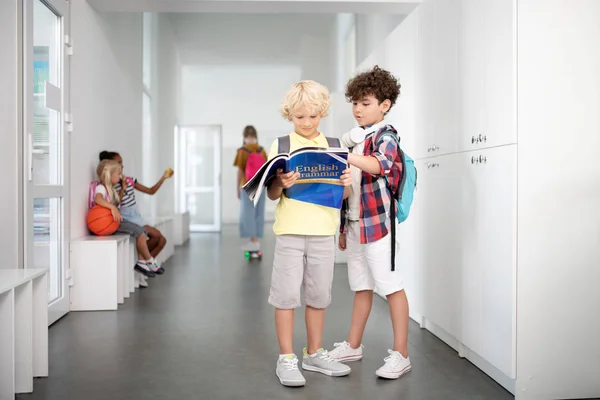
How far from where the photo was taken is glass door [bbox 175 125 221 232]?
13.0 metres

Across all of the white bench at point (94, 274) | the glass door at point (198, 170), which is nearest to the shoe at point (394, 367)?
the white bench at point (94, 274)

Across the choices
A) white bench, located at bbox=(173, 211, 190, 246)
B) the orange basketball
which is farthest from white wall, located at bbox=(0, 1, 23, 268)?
white bench, located at bbox=(173, 211, 190, 246)

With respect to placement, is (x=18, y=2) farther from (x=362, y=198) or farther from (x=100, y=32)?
(x=362, y=198)

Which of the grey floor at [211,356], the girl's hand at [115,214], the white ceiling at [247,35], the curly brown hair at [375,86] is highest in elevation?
the white ceiling at [247,35]

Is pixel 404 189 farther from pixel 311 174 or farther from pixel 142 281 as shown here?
pixel 142 281

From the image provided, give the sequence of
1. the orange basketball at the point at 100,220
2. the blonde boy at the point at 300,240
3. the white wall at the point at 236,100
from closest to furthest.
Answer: the blonde boy at the point at 300,240
the orange basketball at the point at 100,220
the white wall at the point at 236,100

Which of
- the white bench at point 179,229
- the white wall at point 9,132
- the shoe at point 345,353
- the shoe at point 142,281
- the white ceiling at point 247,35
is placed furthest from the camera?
the white ceiling at point 247,35

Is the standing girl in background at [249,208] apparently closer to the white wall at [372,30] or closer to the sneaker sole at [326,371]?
the white wall at [372,30]

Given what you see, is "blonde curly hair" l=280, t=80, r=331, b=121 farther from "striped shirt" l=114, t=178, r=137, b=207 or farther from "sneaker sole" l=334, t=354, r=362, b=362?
"striped shirt" l=114, t=178, r=137, b=207

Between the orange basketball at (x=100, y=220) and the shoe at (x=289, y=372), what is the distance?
2.40 m

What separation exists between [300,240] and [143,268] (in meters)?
2.80

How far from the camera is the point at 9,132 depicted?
324 centimetres

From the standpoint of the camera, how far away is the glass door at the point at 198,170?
12984 millimetres

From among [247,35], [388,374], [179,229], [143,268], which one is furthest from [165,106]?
[388,374]
